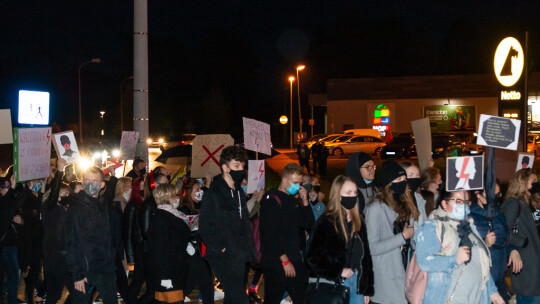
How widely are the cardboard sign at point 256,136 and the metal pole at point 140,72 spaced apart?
2134 mm

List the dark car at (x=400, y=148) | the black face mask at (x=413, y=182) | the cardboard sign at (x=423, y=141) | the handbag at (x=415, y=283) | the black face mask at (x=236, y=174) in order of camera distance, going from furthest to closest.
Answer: the dark car at (x=400, y=148), the cardboard sign at (x=423, y=141), the black face mask at (x=413, y=182), the black face mask at (x=236, y=174), the handbag at (x=415, y=283)

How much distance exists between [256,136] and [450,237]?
498cm

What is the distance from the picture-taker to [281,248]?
634 centimetres

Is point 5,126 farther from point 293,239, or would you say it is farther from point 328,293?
point 328,293

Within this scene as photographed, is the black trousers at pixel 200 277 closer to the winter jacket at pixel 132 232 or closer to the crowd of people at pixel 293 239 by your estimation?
the crowd of people at pixel 293 239

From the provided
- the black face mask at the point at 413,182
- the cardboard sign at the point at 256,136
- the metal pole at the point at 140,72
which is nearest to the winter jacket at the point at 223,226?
the black face mask at the point at 413,182

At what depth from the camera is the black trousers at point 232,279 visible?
6.05 metres

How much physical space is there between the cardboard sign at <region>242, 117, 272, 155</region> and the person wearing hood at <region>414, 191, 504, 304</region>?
4.59 meters

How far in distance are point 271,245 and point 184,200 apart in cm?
248

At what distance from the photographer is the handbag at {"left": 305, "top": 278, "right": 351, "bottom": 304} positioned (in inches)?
210

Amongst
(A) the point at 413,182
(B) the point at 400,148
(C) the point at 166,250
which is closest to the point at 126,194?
(C) the point at 166,250

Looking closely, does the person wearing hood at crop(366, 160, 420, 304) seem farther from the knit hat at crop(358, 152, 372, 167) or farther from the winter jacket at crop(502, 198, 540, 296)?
the winter jacket at crop(502, 198, 540, 296)

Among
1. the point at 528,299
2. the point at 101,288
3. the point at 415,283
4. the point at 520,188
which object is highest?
the point at 520,188

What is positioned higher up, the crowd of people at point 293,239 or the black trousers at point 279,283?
the crowd of people at point 293,239
